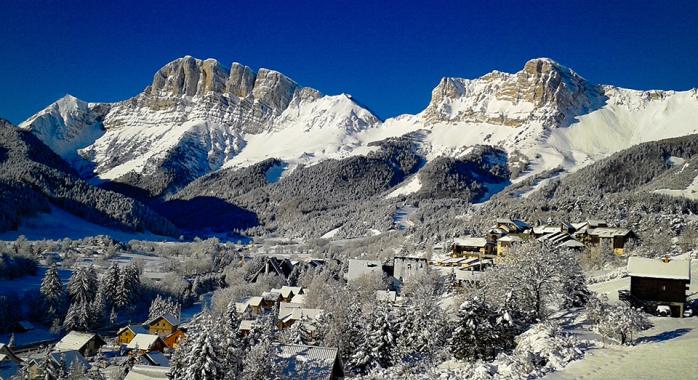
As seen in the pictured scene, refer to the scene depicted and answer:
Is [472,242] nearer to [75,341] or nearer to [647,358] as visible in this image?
[75,341]

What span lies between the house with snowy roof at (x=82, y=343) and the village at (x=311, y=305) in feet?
0.42

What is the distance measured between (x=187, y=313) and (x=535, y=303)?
2985 inches

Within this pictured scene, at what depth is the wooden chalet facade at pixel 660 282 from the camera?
136 ft

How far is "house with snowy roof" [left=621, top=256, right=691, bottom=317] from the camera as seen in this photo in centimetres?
4131

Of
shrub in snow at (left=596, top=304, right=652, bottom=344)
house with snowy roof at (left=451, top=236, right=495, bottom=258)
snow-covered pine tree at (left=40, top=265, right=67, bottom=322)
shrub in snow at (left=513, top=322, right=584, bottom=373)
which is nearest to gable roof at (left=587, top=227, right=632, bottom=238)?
house with snowy roof at (left=451, top=236, right=495, bottom=258)

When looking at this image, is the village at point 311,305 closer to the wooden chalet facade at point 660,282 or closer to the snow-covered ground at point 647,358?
the wooden chalet facade at point 660,282

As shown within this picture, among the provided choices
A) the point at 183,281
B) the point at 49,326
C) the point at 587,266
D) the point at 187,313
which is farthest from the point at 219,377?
the point at 183,281

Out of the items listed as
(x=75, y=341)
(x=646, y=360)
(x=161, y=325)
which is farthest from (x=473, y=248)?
(x=646, y=360)

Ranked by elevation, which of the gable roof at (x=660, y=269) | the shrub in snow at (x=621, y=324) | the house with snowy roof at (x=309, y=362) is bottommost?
the house with snowy roof at (x=309, y=362)

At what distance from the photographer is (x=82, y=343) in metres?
71.6

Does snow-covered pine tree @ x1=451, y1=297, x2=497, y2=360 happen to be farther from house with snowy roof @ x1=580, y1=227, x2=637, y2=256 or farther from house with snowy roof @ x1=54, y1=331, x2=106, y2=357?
house with snowy roof @ x1=54, y1=331, x2=106, y2=357

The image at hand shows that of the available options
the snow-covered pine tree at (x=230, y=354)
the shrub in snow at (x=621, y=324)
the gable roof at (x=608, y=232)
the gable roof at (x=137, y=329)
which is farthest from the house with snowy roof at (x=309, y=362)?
the gable roof at (x=608, y=232)

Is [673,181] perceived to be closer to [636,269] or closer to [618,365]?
[636,269]

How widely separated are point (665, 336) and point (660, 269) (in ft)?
31.2
